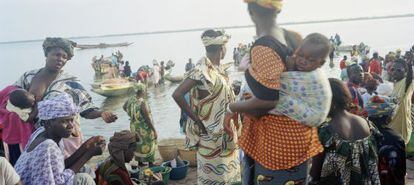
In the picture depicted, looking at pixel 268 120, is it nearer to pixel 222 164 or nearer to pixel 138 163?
pixel 222 164

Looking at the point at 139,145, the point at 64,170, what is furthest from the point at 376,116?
the point at 139,145

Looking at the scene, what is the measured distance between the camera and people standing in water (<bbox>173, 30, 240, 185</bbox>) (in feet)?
12.0

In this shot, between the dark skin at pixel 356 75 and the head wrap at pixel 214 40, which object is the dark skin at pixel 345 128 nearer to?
the head wrap at pixel 214 40

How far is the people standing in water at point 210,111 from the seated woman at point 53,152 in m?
0.87

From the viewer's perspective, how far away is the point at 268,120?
2.43 meters

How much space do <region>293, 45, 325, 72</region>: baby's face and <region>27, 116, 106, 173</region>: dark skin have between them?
178cm

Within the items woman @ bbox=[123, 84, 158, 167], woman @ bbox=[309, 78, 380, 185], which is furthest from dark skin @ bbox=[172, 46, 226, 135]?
woman @ bbox=[123, 84, 158, 167]

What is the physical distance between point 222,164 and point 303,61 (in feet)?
5.65

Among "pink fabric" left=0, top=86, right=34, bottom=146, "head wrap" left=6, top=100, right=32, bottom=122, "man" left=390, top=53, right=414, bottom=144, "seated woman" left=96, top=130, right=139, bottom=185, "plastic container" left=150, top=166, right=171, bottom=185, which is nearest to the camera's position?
"seated woman" left=96, top=130, right=139, bottom=185

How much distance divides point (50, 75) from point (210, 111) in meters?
1.58

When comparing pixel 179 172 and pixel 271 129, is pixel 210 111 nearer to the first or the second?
pixel 271 129

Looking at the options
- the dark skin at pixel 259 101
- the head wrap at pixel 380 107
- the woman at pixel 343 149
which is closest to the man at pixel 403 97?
the head wrap at pixel 380 107

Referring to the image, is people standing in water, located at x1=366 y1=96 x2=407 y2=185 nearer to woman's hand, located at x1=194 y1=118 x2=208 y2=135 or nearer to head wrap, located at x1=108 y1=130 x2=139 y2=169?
woman's hand, located at x1=194 y1=118 x2=208 y2=135

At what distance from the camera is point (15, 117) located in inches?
156
